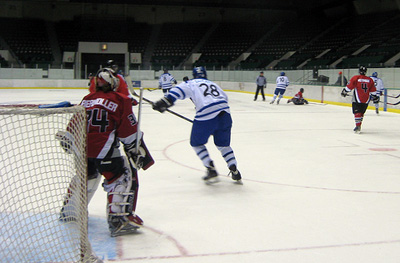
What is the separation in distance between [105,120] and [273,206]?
1715 mm

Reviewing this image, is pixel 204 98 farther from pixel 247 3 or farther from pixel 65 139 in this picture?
pixel 247 3

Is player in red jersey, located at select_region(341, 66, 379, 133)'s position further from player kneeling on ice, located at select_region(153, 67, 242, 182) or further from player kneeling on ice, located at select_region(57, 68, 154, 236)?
player kneeling on ice, located at select_region(57, 68, 154, 236)

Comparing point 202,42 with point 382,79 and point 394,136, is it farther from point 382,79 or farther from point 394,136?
point 394,136

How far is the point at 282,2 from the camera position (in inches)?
1433

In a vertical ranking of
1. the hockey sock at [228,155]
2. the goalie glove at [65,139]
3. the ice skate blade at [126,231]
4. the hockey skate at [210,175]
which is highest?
Result: the goalie glove at [65,139]

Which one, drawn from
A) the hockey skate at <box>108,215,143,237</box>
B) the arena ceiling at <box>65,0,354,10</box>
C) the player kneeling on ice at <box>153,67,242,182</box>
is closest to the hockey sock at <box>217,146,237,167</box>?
the player kneeling on ice at <box>153,67,242,182</box>

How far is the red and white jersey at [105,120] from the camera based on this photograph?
2.93 m

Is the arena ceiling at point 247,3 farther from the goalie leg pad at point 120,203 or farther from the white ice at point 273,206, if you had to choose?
Answer: the goalie leg pad at point 120,203

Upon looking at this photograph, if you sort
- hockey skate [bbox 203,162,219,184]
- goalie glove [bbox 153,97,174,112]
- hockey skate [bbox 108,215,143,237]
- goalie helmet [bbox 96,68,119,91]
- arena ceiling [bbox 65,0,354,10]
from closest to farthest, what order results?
goalie helmet [bbox 96,68,119,91]
hockey skate [bbox 108,215,143,237]
goalie glove [bbox 153,97,174,112]
hockey skate [bbox 203,162,219,184]
arena ceiling [bbox 65,0,354,10]

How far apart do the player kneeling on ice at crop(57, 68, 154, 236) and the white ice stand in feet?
0.60

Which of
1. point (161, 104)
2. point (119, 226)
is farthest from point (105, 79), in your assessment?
point (161, 104)

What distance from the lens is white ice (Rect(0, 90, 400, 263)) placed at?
9.35 feet

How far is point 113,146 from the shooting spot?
9.91 feet

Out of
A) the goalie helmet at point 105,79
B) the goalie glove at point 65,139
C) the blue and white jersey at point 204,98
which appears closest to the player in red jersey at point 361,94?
the blue and white jersey at point 204,98
